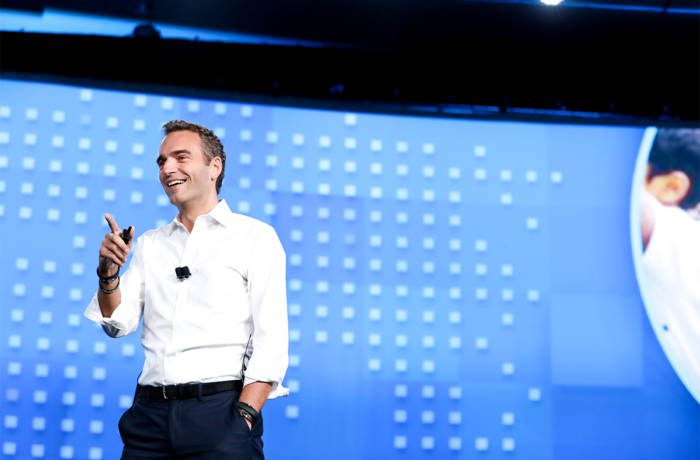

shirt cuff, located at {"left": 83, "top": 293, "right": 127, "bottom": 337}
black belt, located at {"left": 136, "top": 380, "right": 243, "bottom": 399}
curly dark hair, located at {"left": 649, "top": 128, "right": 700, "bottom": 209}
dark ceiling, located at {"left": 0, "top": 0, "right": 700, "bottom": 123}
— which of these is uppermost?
dark ceiling, located at {"left": 0, "top": 0, "right": 700, "bottom": 123}

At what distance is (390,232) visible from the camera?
375cm

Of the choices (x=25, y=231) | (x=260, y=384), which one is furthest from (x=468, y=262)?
(x=260, y=384)

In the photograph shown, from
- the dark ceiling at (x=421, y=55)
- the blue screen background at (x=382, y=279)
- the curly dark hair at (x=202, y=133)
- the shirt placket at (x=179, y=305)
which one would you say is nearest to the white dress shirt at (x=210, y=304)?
the shirt placket at (x=179, y=305)

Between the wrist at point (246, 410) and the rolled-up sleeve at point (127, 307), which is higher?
the rolled-up sleeve at point (127, 307)

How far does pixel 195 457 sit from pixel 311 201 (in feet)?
6.69

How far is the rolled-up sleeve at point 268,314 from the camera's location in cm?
182

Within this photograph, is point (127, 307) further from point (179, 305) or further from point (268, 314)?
point (268, 314)

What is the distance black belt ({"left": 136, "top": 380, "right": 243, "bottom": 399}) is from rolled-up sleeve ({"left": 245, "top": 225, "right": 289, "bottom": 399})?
0.04 metres

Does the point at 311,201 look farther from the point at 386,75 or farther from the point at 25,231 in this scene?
the point at 25,231

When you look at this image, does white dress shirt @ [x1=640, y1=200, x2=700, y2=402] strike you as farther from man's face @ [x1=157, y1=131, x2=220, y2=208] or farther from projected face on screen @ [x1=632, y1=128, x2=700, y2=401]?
man's face @ [x1=157, y1=131, x2=220, y2=208]

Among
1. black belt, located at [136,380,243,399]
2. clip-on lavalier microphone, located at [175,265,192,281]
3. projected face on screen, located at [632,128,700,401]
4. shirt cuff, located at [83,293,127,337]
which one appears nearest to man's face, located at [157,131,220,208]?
clip-on lavalier microphone, located at [175,265,192,281]

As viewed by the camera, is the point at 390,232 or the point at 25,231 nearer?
the point at 25,231

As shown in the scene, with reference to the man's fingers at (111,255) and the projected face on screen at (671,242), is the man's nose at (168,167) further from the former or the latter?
the projected face on screen at (671,242)

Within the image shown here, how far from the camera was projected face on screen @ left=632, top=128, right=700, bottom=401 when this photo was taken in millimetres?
3762
